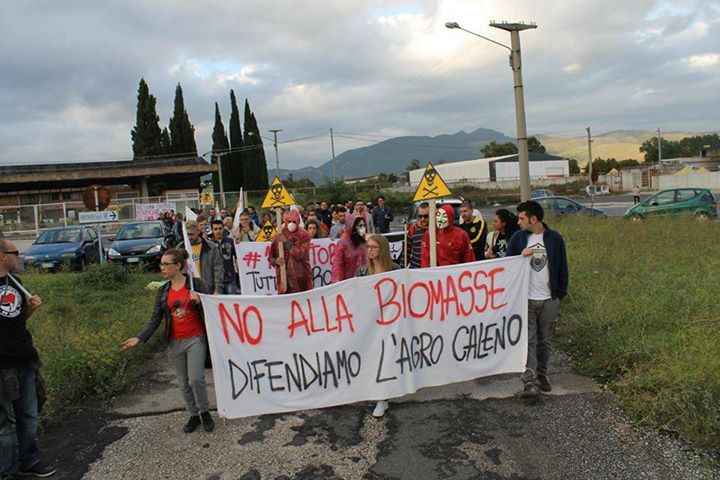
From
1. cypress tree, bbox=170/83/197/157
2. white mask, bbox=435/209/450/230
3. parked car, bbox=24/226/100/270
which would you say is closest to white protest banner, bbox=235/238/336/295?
white mask, bbox=435/209/450/230

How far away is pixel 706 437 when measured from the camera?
13.2 feet

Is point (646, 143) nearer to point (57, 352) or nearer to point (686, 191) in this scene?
point (686, 191)

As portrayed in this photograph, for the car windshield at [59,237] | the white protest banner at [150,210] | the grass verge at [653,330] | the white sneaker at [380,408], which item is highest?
the white protest banner at [150,210]

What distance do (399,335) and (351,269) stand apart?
1761 millimetres

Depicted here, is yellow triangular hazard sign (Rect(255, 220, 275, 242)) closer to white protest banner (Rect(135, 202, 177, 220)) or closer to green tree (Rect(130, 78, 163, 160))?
white protest banner (Rect(135, 202, 177, 220))

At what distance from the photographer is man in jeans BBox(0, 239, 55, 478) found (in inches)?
155

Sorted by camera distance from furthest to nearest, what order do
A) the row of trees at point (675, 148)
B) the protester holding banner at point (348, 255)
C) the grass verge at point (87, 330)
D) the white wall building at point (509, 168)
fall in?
the row of trees at point (675, 148)
the white wall building at point (509, 168)
the protester holding banner at point (348, 255)
the grass verge at point (87, 330)

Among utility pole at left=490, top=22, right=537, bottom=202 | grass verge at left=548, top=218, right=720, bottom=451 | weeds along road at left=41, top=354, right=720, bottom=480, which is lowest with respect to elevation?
weeds along road at left=41, top=354, right=720, bottom=480

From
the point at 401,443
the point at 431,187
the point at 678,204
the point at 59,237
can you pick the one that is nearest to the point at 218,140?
the point at 59,237

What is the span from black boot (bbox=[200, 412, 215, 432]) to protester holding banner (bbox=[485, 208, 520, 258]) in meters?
3.97

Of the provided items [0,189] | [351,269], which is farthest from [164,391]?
[0,189]

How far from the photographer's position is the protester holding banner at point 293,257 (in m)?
7.02

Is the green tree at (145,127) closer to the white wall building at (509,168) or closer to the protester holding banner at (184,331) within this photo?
the white wall building at (509,168)

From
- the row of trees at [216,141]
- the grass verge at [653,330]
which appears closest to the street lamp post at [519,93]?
the grass verge at [653,330]
